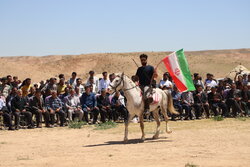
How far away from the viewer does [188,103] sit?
20422mm

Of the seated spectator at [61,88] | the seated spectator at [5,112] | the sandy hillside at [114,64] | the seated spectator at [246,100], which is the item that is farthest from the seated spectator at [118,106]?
the sandy hillside at [114,64]

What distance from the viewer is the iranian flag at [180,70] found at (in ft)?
45.6

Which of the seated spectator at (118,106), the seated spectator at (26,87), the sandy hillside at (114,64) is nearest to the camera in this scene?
the seated spectator at (26,87)

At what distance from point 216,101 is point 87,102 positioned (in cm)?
626

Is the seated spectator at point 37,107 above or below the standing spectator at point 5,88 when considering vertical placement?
below

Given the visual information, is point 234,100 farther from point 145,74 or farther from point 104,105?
point 145,74

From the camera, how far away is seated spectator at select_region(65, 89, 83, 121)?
19.7 meters

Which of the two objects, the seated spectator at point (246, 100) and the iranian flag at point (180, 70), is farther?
the seated spectator at point (246, 100)

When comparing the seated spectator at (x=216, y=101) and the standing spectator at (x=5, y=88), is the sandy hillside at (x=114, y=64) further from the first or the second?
the standing spectator at (x=5, y=88)

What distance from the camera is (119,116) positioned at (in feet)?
68.7

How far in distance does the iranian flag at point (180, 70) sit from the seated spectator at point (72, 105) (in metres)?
7.00

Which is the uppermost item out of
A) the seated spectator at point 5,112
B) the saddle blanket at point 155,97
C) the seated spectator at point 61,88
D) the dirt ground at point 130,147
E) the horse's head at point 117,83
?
the seated spectator at point 61,88

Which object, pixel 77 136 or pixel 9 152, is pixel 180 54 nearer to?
pixel 77 136

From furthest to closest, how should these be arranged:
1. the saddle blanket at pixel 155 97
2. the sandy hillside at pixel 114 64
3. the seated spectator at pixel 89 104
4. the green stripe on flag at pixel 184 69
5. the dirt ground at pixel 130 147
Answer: the sandy hillside at pixel 114 64, the seated spectator at pixel 89 104, the green stripe on flag at pixel 184 69, the saddle blanket at pixel 155 97, the dirt ground at pixel 130 147
